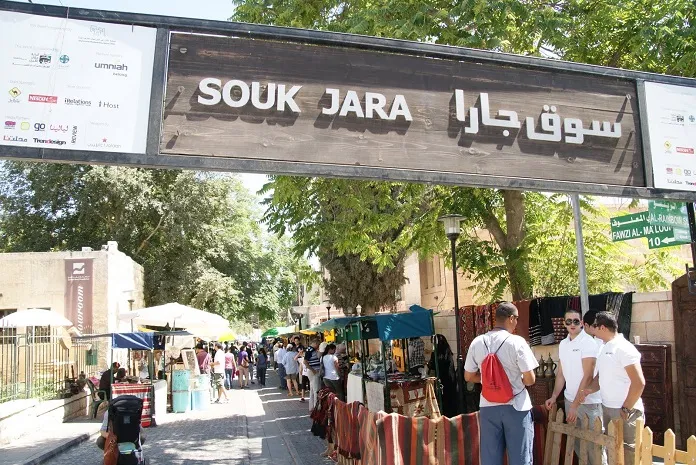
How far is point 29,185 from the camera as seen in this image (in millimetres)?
33406

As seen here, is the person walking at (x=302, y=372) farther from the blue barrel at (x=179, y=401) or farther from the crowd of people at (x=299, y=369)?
the blue barrel at (x=179, y=401)

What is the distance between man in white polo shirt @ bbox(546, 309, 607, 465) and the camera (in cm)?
654

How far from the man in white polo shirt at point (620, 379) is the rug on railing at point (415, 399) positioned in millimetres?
6171

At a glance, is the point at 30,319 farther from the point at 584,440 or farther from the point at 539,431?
the point at 584,440

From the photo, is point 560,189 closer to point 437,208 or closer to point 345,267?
point 437,208

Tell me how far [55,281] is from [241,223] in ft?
44.4

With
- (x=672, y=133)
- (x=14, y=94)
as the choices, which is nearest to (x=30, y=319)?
(x=14, y=94)

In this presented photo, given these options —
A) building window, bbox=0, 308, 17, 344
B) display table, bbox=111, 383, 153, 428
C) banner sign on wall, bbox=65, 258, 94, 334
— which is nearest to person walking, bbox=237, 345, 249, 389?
banner sign on wall, bbox=65, 258, 94, 334

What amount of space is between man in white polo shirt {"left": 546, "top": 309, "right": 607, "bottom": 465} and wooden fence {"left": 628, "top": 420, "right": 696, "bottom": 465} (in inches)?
38.5

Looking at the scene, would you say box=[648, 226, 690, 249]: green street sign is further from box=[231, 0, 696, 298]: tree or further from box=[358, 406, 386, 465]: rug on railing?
box=[358, 406, 386, 465]: rug on railing

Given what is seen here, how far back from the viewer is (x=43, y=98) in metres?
3.56

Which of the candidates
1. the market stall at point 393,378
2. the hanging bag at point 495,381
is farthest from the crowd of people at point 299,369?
the hanging bag at point 495,381

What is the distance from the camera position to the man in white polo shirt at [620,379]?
564 centimetres

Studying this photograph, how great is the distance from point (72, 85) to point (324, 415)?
8.61m
